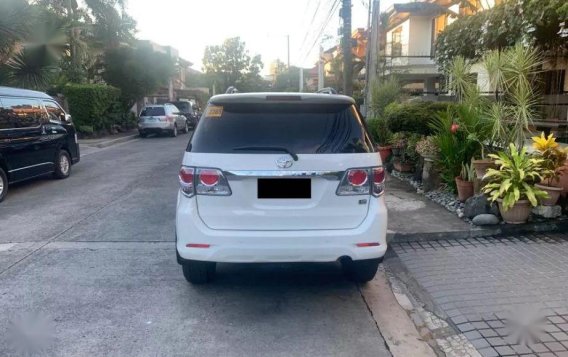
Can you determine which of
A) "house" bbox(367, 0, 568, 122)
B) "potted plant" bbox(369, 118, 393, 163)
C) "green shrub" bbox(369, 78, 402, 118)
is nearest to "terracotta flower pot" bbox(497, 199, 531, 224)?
"potted plant" bbox(369, 118, 393, 163)

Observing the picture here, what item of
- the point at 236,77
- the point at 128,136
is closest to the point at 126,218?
the point at 128,136

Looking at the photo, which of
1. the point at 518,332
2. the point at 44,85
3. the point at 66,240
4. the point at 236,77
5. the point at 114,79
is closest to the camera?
the point at 518,332

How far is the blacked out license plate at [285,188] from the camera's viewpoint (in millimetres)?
3492

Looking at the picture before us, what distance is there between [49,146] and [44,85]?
554cm

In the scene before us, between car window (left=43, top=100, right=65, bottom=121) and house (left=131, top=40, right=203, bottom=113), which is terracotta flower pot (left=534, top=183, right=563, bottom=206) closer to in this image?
car window (left=43, top=100, right=65, bottom=121)

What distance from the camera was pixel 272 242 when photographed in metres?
3.48

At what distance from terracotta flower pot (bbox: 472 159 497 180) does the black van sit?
24.8 ft

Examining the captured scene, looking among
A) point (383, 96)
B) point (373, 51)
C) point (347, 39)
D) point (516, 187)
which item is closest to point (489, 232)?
point (516, 187)

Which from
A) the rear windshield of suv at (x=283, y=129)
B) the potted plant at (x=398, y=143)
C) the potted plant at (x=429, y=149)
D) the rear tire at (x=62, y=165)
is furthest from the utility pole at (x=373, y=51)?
the rear windshield of suv at (x=283, y=129)

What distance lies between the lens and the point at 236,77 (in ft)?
171

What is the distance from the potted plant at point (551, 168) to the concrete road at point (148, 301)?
2.92m

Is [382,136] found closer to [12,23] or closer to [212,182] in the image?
[212,182]

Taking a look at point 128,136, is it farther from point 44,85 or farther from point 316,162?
point 316,162

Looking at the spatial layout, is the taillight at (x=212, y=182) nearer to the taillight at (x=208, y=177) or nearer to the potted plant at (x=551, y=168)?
the taillight at (x=208, y=177)
